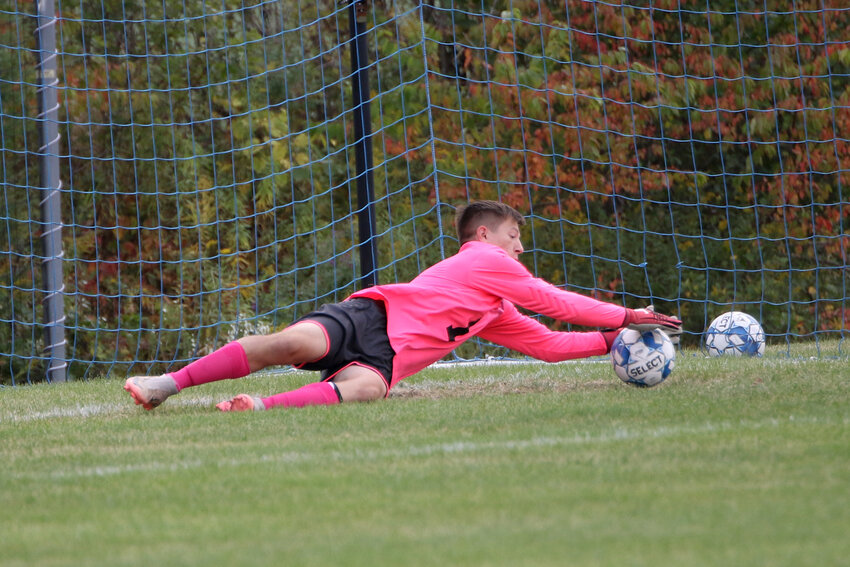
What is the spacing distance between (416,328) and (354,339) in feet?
1.08

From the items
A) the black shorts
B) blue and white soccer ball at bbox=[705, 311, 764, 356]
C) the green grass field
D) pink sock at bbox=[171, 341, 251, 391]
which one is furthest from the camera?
blue and white soccer ball at bbox=[705, 311, 764, 356]

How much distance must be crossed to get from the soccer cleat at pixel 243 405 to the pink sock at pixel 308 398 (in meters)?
0.04

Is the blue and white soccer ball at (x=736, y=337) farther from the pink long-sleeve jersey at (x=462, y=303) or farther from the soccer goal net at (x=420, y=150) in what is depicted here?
the soccer goal net at (x=420, y=150)

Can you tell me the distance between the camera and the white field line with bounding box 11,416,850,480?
12.6 ft

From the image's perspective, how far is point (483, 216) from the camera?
597 centimetres

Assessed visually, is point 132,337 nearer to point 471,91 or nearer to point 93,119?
point 93,119

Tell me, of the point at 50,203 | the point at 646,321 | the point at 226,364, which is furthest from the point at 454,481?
the point at 50,203

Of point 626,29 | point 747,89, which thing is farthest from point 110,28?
point 747,89

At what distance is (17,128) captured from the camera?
475 inches

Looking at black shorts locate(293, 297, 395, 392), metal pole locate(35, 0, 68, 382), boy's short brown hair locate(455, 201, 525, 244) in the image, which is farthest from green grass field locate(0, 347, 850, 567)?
metal pole locate(35, 0, 68, 382)

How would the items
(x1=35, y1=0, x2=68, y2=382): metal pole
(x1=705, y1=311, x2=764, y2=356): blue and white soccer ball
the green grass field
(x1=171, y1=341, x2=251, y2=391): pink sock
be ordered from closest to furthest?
1. the green grass field
2. (x1=171, y1=341, x2=251, y2=391): pink sock
3. (x1=705, y1=311, x2=764, y2=356): blue and white soccer ball
4. (x1=35, y1=0, x2=68, y2=382): metal pole

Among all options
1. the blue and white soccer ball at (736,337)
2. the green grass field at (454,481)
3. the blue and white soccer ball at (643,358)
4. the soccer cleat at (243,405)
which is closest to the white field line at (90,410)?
the green grass field at (454,481)

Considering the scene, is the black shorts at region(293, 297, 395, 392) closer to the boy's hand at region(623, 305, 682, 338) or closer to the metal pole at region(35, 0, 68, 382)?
the boy's hand at region(623, 305, 682, 338)

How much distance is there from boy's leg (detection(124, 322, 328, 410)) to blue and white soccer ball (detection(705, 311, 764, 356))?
3.26 m
